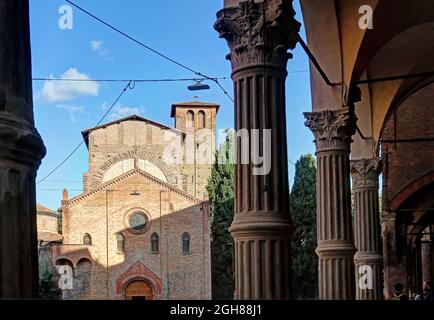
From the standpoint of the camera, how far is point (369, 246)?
12.5 metres

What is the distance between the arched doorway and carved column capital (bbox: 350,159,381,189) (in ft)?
85.5

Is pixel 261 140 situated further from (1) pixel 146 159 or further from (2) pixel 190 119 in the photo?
(2) pixel 190 119

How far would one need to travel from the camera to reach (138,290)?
124 feet

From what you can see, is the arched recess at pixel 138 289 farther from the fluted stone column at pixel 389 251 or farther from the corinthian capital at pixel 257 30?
the corinthian capital at pixel 257 30

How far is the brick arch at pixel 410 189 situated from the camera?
17625mm

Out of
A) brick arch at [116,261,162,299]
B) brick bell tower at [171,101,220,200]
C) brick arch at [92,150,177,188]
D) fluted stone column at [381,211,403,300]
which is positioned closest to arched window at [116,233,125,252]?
brick arch at [116,261,162,299]

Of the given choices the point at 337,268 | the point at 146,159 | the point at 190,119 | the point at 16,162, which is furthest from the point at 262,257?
the point at 190,119

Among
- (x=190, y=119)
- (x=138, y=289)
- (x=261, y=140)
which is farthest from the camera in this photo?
(x=190, y=119)

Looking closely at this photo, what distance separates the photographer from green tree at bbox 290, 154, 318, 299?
124 ft

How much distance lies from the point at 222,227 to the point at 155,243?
14.1 feet

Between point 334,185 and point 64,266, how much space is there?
28.9 m

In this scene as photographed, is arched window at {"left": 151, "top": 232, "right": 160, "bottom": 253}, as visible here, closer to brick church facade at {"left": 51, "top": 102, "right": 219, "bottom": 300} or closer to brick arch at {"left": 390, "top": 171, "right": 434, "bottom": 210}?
brick church facade at {"left": 51, "top": 102, "right": 219, "bottom": 300}
